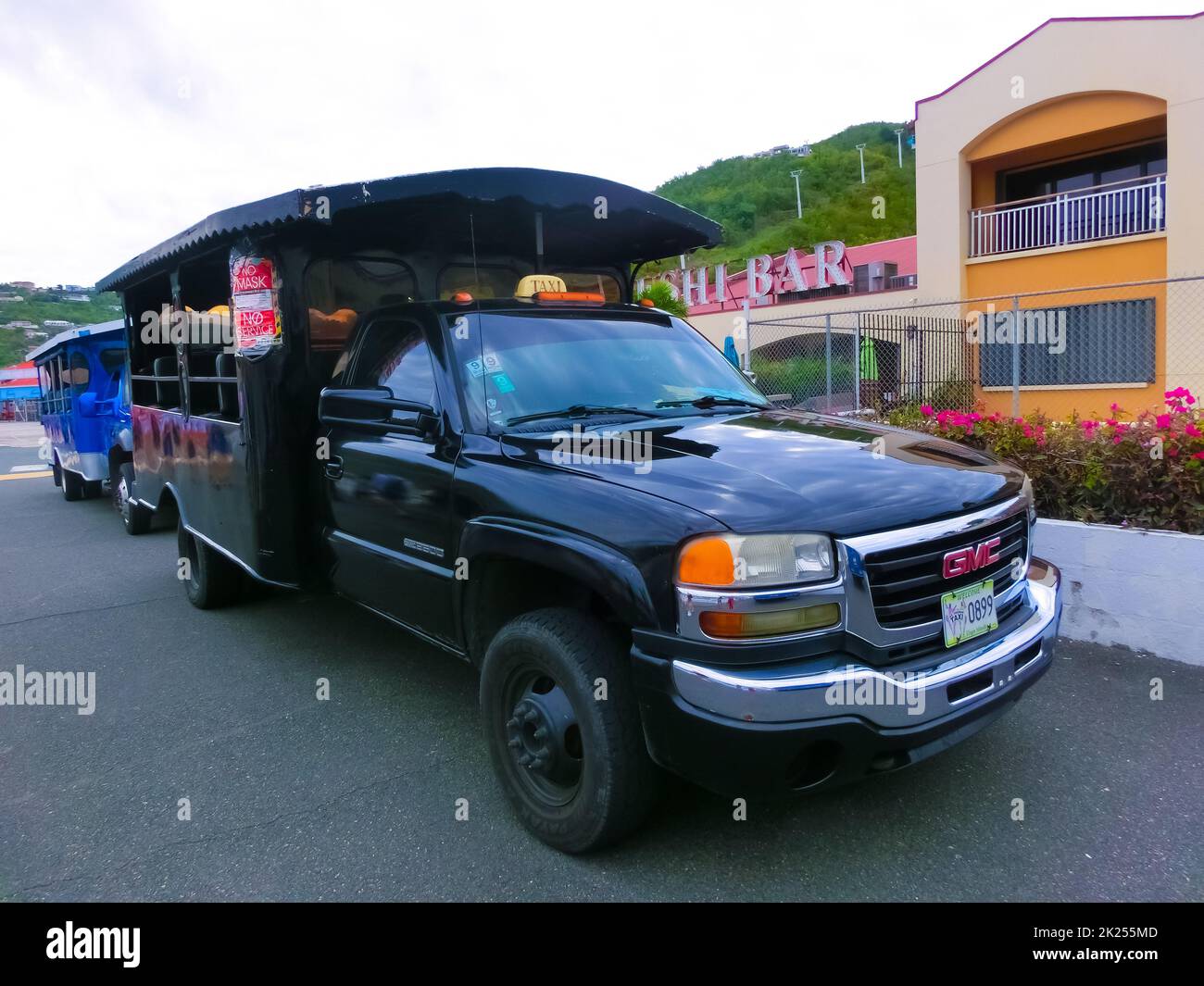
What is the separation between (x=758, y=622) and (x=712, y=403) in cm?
169

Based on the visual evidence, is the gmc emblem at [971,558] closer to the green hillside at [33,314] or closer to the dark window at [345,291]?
the dark window at [345,291]

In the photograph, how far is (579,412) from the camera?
11.8ft

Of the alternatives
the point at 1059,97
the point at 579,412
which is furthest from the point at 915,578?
the point at 1059,97

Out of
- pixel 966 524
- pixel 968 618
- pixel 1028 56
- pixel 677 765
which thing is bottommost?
pixel 677 765

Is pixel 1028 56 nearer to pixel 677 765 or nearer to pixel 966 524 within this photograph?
pixel 966 524

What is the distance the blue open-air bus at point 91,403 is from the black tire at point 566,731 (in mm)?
8629

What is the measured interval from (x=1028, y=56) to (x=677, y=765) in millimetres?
17570

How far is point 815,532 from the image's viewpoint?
2.52 metres

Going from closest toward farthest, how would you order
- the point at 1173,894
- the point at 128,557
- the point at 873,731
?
the point at 873,731 < the point at 1173,894 < the point at 128,557

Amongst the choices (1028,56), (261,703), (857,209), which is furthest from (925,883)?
(857,209)

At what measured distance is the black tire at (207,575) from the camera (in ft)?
19.6
